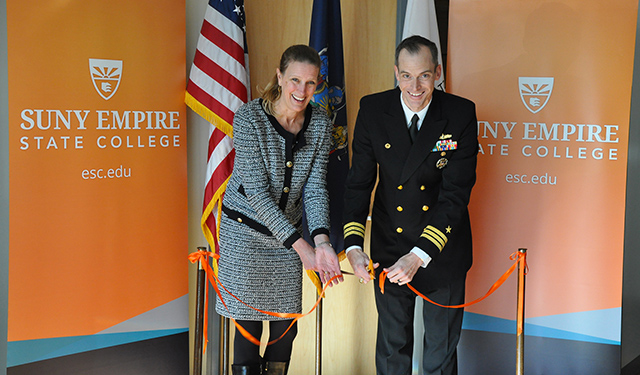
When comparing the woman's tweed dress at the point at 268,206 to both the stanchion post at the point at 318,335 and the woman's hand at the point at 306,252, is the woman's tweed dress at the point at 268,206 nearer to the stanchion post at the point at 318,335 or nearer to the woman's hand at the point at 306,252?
the woman's hand at the point at 306,252

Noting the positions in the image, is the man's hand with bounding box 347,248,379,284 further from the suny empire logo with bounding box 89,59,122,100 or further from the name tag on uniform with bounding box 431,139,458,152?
the suny empire logo with bounding box 89,59,122,100

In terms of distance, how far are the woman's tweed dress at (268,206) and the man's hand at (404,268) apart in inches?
13.2

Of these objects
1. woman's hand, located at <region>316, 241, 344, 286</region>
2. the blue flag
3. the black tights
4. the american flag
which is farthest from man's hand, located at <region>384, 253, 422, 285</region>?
the american flag

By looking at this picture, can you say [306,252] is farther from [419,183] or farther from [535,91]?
[535,91]

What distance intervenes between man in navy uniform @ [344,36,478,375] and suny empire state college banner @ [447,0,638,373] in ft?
2.82

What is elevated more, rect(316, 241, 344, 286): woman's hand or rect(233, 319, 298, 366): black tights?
rect(316, 241, 344, 286): woman's hand

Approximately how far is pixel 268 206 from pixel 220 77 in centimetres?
95

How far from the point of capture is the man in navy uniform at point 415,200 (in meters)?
2.17

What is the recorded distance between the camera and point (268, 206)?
2207 mm

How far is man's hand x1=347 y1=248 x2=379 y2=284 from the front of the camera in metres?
2.20

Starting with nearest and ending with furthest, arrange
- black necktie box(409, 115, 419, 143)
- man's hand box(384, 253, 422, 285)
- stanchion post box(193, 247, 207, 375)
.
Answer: man's hand box(384, 253, 422, 285), black necktie box(409, 115, 419, 143), stanchion post box(193, 247, 207, 375)

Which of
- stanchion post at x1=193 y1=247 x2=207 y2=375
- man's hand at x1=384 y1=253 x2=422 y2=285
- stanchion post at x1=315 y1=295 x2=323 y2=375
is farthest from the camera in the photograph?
stanchion post at x1=315 y1=295 x2=323 y2=375

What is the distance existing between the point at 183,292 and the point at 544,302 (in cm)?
192

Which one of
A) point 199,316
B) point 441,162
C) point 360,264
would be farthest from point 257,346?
point 441,162
